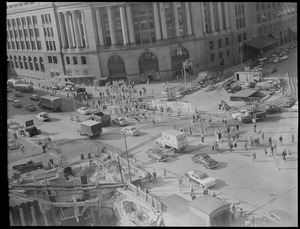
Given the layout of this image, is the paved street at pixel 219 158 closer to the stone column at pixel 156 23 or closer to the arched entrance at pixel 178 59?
the arched entrance at pixel 178 59

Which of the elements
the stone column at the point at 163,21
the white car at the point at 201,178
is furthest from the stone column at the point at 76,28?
the white car at the point at 201,178

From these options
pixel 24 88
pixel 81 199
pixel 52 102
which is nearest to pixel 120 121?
pixel 52 102

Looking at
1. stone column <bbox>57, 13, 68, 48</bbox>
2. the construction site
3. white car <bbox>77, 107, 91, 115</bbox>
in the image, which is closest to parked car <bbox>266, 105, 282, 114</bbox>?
the construction site

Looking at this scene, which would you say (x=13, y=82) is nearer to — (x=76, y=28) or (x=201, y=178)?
(x=76, y=28)

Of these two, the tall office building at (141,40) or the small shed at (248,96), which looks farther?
the tall office building at (141,40)

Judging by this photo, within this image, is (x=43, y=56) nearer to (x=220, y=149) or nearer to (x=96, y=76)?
(x=96, y=76)
